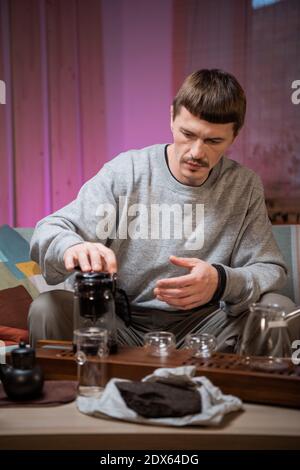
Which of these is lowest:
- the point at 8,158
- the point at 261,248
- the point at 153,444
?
the point at 153,444

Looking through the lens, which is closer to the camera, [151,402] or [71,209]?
[151,402]

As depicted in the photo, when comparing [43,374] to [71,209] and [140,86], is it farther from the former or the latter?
Answer: [140,86]

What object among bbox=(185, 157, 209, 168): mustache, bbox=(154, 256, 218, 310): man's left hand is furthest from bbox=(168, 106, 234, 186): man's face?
bbox=(154, 256, 218, 310): man's left hand

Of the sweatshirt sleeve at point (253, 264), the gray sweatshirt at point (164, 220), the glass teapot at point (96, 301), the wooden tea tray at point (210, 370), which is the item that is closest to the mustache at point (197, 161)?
the gray sweatshirt at point (164, 220)

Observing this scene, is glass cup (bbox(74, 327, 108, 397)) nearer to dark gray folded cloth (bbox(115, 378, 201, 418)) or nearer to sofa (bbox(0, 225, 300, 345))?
dark gray folded cloth (bbox(115, 378, 201, 418))

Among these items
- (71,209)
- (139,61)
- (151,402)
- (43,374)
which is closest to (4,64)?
(139,61)

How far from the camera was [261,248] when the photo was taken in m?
2.13

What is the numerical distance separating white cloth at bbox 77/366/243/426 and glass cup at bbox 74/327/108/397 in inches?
2.2

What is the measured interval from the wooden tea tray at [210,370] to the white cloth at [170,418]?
0.04m

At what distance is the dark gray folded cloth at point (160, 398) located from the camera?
1364 mm

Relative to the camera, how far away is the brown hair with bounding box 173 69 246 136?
2029mm

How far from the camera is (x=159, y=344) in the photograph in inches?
66.1

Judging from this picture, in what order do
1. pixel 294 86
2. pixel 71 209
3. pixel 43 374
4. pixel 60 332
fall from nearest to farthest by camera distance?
pixel 43 374 → pixel 60 332 → pixel 71 209 → pixel 294 86

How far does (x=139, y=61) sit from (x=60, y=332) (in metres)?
1.50
